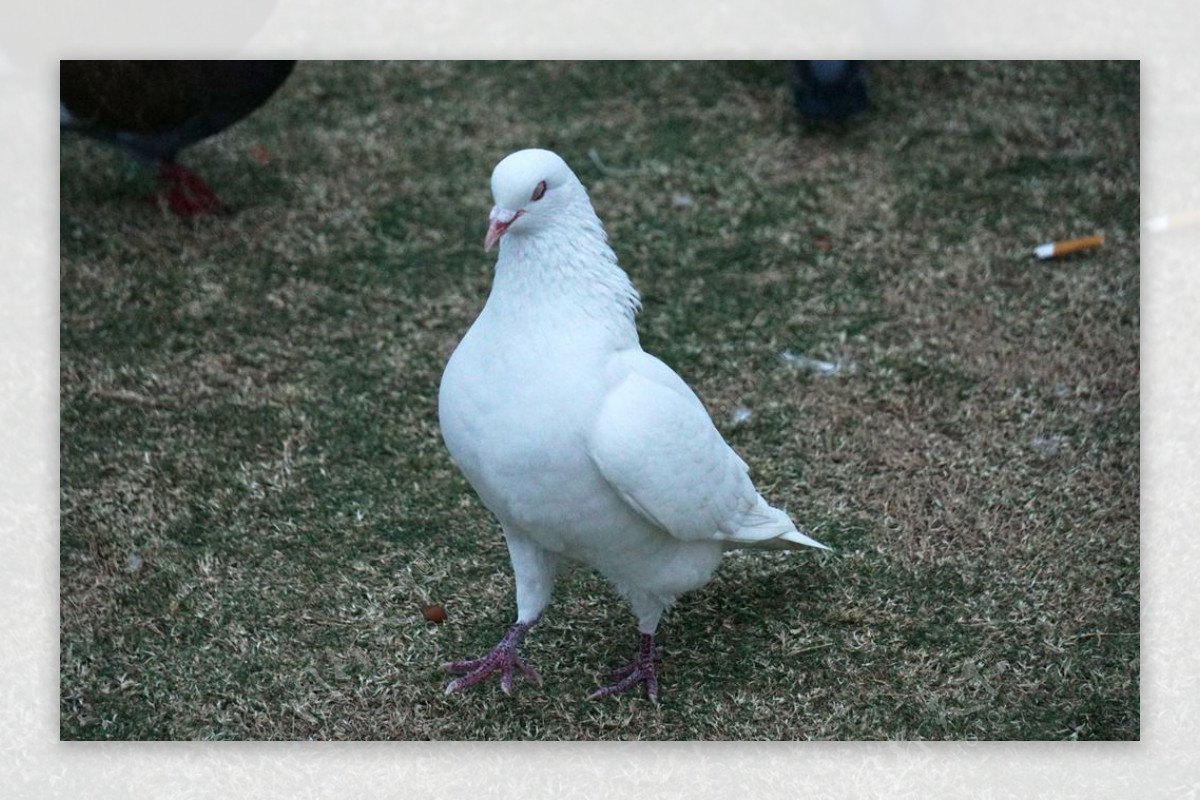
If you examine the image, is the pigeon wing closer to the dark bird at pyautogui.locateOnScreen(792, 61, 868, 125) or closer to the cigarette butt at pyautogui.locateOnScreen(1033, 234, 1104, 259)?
the cigarette butt at pyautogui.locateOnScreen(1033, 234, 1104, 259)

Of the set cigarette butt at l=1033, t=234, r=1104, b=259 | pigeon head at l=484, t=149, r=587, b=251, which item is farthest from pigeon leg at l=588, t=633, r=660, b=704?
cigarette butt at l=1033, t=234, r=1104, b=259

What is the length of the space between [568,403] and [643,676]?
0.90 m

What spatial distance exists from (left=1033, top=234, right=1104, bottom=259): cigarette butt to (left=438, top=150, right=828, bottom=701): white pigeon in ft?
8.00

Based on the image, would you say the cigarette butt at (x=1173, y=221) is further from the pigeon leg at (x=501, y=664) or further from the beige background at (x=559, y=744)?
the pigeon leg at (x=501, y=664)

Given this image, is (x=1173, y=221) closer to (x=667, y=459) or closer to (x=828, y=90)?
(x=667, y=459)

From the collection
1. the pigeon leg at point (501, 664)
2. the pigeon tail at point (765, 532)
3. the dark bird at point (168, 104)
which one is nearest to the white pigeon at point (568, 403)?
the pigeon tail at point (765, 532)

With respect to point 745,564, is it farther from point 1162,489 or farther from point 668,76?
point 668,76

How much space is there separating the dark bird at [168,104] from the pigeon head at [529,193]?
221 cm

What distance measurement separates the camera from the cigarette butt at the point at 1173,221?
3.50m

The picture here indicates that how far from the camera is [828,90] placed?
5.51m

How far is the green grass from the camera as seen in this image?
3148 mm

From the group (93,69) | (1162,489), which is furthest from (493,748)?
(93,69)

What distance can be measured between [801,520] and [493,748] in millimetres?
1157

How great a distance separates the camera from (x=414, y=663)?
320 centimetres
